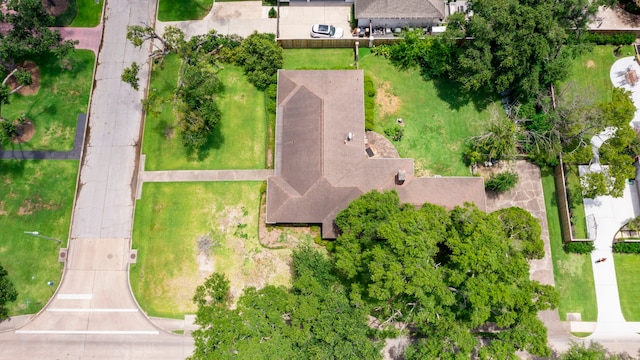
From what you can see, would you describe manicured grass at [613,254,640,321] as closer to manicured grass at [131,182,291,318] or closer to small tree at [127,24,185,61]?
manicured grass at [131,182,291,318]

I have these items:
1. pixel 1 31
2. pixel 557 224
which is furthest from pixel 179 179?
pixel 557 224

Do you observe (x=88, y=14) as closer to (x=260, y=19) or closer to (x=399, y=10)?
(x=260, y=19)

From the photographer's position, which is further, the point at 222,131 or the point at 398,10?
the point at 222,131

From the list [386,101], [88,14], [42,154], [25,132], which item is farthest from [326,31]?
[25,132]

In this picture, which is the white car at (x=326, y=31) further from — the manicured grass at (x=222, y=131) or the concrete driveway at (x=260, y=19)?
the manicured grass at (x=222, y=131)

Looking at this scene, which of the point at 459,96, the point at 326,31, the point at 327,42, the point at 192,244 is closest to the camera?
the point at 192,244

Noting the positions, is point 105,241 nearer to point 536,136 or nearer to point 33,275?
point 33,275
